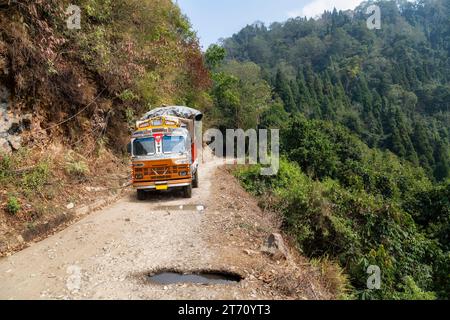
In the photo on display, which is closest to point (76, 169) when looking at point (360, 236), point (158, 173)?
point (158, 173)

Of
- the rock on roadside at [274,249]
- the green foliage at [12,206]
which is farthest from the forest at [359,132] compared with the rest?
the green foliage at [12,206]

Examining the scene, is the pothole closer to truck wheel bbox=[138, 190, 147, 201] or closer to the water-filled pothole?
truck wheel bbox=[138, 190, 147, 201]

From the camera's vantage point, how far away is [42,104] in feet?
40.0

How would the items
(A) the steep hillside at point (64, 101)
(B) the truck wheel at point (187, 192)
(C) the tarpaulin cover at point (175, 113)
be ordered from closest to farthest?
(A) the steep hillside at point (64, 101) < (B) the truck wheel at point (187, 192) < (C) the tarpaulin cover at point (175, 113)

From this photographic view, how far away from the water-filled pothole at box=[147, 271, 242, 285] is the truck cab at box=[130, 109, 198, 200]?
16.8 ft

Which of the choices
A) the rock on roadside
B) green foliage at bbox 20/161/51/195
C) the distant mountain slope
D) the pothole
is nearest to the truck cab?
the pothole

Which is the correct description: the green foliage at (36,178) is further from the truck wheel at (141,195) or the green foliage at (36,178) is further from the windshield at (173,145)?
the windshield at (173,145)

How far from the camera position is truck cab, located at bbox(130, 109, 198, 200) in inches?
464

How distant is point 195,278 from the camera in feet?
21.8

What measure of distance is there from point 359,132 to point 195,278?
62.6 metres

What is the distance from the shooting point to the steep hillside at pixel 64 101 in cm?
982

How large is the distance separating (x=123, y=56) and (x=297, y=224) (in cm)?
971

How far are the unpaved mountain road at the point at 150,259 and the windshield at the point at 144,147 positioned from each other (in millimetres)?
1814

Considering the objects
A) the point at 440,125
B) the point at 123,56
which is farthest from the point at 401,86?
the point at 123,56
